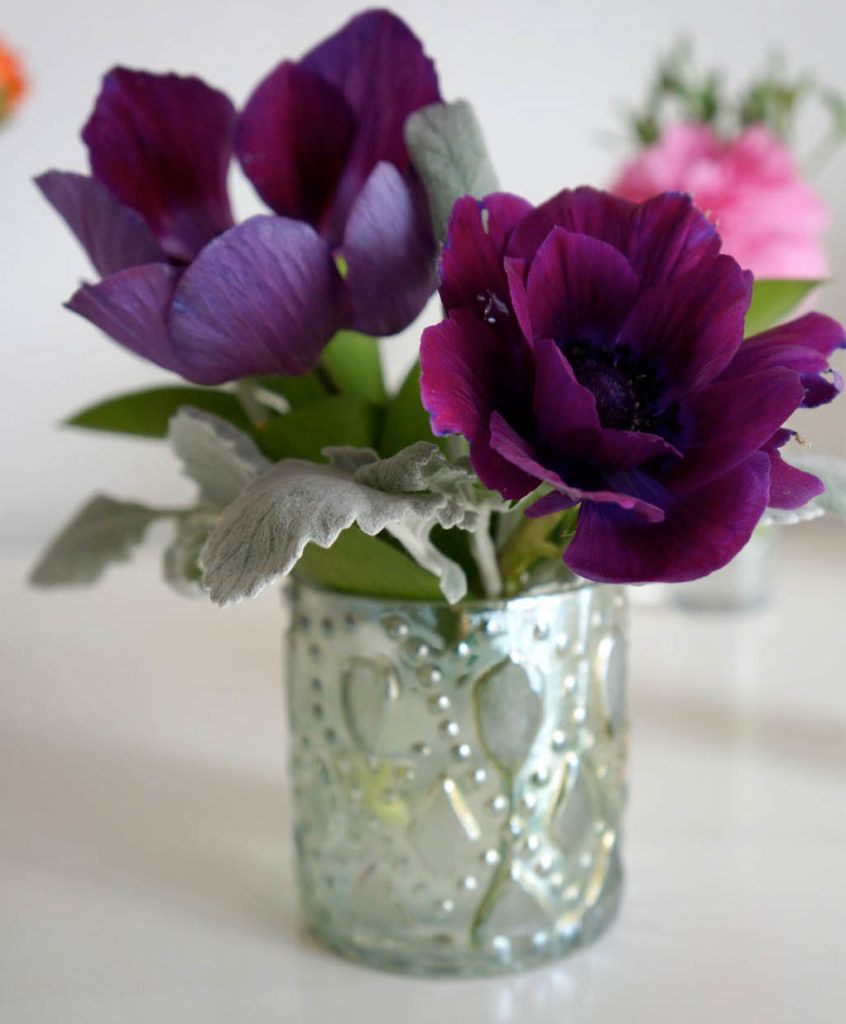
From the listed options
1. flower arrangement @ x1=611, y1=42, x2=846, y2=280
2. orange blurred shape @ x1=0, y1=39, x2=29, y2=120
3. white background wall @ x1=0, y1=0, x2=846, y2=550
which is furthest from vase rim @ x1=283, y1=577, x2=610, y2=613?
orange blurred shape @ x1=0, y1=39, x2=29, y2=120

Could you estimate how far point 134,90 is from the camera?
1.32 feet

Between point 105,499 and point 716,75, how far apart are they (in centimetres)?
64

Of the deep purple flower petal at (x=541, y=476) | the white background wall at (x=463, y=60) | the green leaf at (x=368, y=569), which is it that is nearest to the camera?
the deep purple flower petal at (x=541, y=476)

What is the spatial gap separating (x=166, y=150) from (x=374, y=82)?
0.22 ft

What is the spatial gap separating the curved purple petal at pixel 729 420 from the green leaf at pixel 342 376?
0.14 metres

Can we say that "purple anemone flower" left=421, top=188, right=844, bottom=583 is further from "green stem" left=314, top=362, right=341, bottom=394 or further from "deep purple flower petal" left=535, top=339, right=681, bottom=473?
"green stem" left=314, top=362, right=341, bottom=394

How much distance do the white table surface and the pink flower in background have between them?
22cm

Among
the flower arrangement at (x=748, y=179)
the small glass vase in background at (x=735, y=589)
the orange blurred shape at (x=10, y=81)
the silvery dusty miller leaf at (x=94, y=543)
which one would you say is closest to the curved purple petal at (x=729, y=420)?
the silvery dusty miller leaf at (x=94, y=543)

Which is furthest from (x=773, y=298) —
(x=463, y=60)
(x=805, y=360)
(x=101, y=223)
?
(x=463, y=60)

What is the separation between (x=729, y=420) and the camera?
317 millimetres

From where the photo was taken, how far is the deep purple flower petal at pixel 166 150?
399 millimetres

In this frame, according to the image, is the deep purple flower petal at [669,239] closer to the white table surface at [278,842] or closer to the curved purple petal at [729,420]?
the curved purple petal at [729,420]

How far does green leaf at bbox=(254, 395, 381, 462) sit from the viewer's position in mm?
413

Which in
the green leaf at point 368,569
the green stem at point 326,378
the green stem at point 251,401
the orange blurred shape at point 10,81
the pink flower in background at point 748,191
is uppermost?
the orange blurred shape at point 10,81
